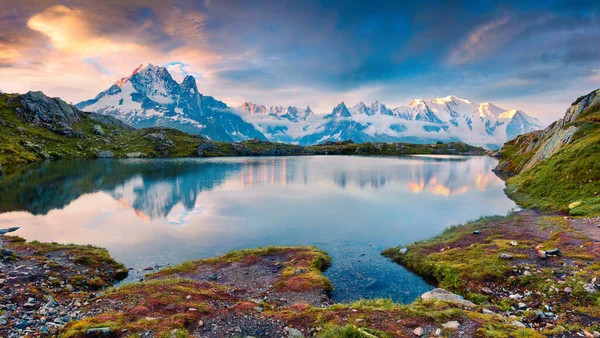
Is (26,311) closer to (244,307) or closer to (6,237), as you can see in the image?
(244,307)

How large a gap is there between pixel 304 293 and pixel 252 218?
29.0m

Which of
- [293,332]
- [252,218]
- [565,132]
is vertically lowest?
[252,218]

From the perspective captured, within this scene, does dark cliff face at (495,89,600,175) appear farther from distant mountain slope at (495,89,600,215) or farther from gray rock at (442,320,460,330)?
gray rock at (442,320,460,330)

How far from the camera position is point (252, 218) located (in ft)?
172

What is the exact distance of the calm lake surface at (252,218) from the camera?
33656 millimetres

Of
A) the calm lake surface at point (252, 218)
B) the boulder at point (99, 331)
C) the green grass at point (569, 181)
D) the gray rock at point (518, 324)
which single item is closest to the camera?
the boulder at point (99, 331)

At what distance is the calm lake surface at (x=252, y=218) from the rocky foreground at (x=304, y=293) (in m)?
3.50

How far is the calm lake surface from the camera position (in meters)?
33.7

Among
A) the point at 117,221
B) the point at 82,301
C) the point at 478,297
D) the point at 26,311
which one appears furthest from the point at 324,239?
the point at 117,221

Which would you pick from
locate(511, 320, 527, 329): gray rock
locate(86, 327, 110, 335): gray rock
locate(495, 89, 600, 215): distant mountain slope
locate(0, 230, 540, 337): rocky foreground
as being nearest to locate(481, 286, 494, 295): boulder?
locate(0, 230, 540, 337): rocky foreground

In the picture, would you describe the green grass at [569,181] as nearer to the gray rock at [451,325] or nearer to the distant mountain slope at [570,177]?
the distant mountain slope at [570,177]

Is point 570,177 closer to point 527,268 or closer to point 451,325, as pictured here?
point 527,268

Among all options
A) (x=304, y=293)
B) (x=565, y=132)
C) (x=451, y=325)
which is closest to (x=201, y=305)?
(x=304, y=293)

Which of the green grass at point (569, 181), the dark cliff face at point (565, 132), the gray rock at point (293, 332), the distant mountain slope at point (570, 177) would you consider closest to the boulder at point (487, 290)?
the gray rock at point (293, 332)
